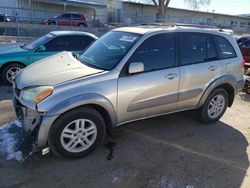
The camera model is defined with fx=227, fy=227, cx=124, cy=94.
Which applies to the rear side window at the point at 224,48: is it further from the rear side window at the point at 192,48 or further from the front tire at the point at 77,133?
the front tire at the point at 77,133

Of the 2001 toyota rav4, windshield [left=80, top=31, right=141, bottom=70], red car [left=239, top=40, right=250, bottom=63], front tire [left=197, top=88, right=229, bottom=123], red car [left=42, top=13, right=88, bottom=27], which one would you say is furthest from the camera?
red car [left=42, top=13, right=88, bottom=27]

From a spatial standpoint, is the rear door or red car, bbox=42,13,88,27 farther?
red car, bbox=42,13,88,27

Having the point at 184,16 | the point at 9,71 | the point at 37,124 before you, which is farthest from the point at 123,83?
the point at 184,16

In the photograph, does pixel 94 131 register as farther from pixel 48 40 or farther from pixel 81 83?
pixel 48 40

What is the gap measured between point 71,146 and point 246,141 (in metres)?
2.85

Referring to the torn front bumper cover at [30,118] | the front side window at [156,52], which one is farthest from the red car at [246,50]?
the torn front bumper cover at [30,118]

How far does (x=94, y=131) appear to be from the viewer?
3105 millimetres

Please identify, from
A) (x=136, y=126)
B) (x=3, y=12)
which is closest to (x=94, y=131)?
(x=136, y=126)

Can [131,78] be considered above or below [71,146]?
above

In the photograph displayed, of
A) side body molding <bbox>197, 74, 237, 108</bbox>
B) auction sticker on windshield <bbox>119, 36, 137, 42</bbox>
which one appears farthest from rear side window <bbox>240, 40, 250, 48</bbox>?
auction sticker on windshield <bbox>119, 36, 137, 42</bbox>

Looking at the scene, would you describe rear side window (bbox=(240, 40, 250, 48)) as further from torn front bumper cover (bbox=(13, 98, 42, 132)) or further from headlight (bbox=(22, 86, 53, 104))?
torn front bumper cover (bbox=(13, 98, 42, 132))

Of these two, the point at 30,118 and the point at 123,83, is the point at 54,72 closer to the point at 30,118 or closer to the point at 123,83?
the point at 30,118

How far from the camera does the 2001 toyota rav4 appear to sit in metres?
2.82

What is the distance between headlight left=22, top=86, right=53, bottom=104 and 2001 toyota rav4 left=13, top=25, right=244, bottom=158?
0.04 ft
